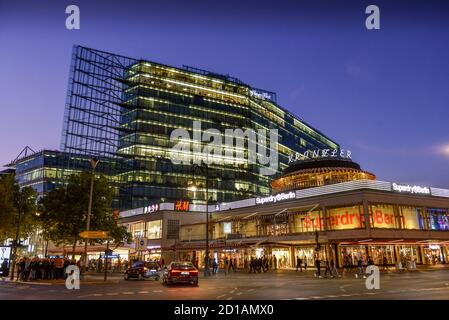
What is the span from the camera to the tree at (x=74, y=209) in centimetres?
4000

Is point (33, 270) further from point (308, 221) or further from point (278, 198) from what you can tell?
point (308, 221)

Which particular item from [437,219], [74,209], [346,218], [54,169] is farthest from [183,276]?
[54,169]

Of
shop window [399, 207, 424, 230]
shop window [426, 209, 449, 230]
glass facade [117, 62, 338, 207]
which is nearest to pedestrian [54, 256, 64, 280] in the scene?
shop window [399, 207, 424, 230]

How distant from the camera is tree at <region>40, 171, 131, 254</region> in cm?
4000

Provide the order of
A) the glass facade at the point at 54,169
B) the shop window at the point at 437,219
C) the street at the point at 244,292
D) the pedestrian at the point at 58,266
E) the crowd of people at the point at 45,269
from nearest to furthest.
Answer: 1. the street at the point at 244,292
2. the pedestrian at the point at 58,266
3. the crowd of people at the point at 45,269
4. the shop window at the point at 437,219
5. the glass facade at the point at 54,169

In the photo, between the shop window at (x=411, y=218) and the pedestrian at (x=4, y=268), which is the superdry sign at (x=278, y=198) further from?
the pedestrian at (x=4, y=268)

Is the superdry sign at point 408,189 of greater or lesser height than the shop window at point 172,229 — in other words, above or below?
above

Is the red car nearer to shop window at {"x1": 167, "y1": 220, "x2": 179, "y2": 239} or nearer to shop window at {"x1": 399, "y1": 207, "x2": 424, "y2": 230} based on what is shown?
shop window at {"x1": 399, "y1": 207, "x2": 424, "y2": 230}

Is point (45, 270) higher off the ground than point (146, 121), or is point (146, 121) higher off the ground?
point (146, 121)

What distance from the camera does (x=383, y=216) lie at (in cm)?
4794

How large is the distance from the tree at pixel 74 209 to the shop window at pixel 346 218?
26.2 meters

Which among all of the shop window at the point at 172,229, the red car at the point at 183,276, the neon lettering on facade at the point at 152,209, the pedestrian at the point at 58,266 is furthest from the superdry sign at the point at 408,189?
the neon lettering on facade at the point at 152,209

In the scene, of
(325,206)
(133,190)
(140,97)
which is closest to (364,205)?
(325,206)
